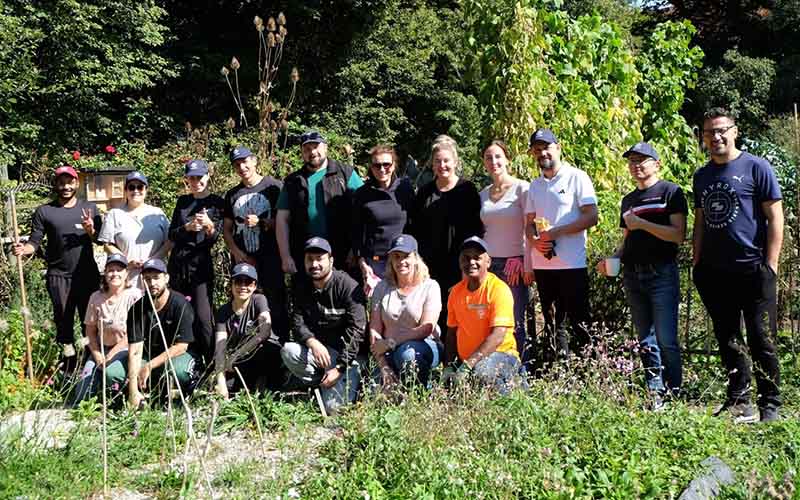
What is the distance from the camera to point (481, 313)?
4.74 meters

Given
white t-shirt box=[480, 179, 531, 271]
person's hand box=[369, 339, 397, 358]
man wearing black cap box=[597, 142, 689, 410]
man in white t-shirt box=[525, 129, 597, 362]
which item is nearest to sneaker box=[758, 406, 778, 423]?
man wearing black cap box=[597, 142, 689, 410]

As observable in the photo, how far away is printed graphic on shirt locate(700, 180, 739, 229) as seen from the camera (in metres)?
4.26

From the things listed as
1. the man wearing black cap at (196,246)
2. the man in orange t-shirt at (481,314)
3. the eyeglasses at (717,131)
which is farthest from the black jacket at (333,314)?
the eyeglasses at (717,131)

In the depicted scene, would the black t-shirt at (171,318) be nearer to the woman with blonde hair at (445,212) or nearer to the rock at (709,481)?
the woman with blonde hair at (445,212)

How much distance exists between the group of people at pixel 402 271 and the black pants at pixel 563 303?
1cm

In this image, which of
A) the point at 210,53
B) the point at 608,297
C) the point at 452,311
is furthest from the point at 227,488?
the point at 210,53

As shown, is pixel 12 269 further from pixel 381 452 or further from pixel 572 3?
pixel 572 3

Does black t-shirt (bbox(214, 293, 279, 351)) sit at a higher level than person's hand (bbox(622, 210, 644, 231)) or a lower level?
lower

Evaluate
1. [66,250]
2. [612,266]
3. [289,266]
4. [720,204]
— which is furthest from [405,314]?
[66,250]

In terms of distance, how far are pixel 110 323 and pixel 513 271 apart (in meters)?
2.70

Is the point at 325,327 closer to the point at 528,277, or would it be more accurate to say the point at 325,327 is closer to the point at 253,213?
the point at 253,213

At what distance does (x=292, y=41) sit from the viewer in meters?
19.1

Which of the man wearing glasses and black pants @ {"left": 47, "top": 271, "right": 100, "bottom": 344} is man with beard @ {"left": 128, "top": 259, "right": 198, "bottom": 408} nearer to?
black pants @ {"left": 47, "top": 271, "right": 100, "bottom": 344}

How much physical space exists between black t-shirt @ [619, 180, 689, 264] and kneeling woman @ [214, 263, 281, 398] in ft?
7.66
